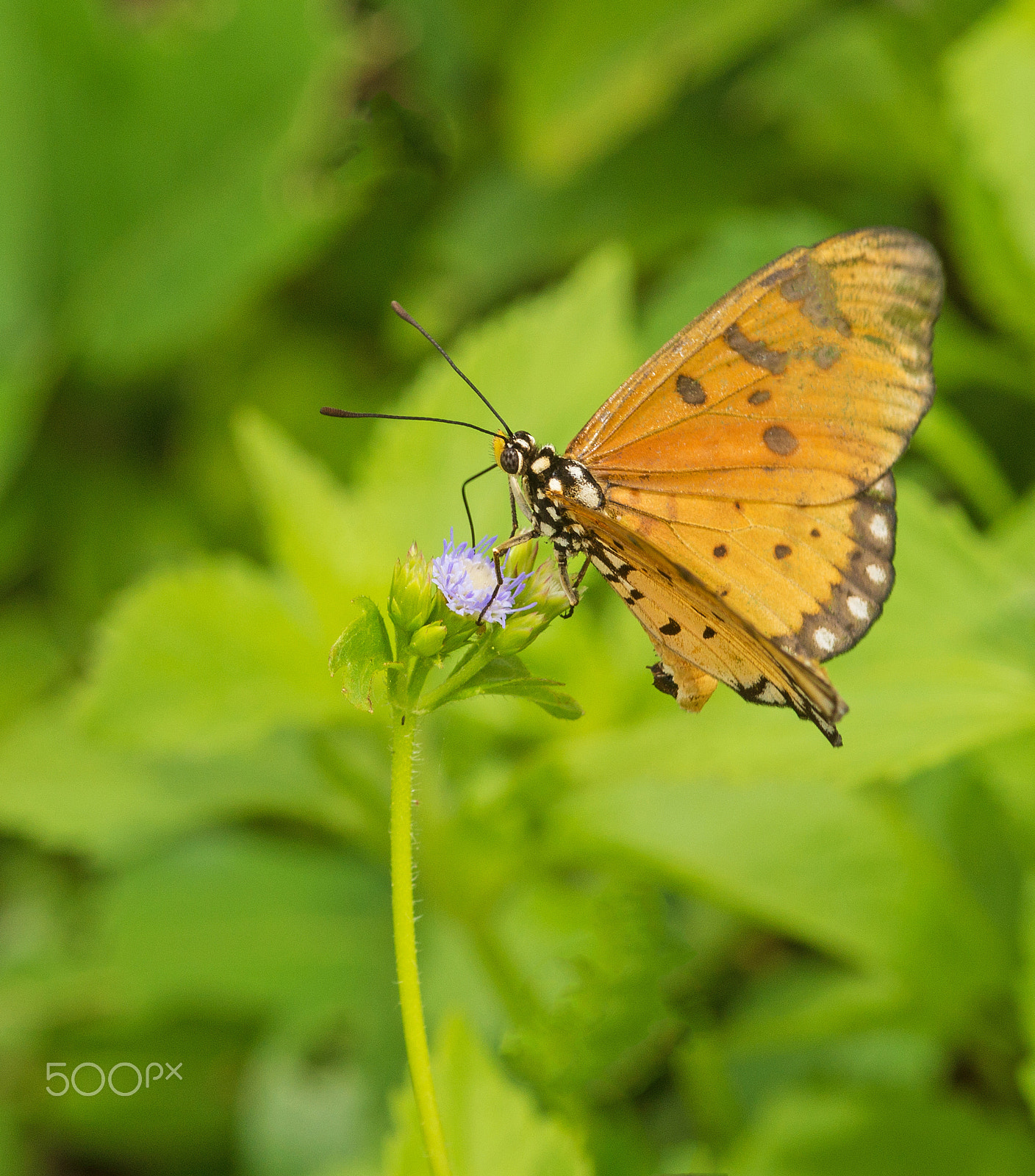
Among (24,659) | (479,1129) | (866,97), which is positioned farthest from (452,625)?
(866,97)

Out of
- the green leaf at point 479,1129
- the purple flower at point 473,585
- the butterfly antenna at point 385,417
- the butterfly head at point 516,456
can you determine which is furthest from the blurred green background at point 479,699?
the purple flower at point 473,585

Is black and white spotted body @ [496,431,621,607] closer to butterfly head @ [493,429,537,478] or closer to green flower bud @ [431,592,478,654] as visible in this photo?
butterfly head @ [493,429,537,478]

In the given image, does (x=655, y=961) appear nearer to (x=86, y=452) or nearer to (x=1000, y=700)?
(x=1000, y=700)

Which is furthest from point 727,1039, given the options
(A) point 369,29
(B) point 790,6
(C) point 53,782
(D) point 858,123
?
(A) point 369,29

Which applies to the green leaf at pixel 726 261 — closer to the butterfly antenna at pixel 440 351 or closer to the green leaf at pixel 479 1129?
the butterfly antenna at pixel 440 351

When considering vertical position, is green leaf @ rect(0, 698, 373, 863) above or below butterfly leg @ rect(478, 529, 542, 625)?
above

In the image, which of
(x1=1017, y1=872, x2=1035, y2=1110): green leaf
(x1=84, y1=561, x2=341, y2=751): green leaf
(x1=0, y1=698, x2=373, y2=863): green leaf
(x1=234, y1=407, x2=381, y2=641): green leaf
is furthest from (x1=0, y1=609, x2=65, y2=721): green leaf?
(x1=1017, y1=872, x2=1035, y2=1110): green leaf
